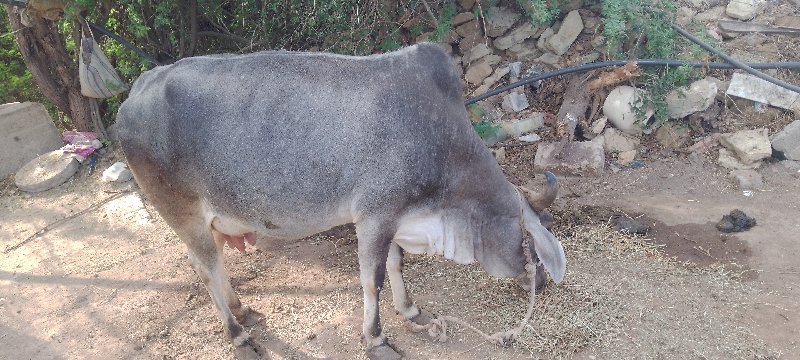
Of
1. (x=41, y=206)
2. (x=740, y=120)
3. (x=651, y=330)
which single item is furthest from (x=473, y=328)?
(x=41, y=206)

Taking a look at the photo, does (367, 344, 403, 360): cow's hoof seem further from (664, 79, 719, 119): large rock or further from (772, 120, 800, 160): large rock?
(772, 120, 800, 160): large rock

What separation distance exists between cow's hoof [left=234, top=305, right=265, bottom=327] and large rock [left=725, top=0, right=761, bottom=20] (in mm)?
5670

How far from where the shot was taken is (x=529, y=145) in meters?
6.19

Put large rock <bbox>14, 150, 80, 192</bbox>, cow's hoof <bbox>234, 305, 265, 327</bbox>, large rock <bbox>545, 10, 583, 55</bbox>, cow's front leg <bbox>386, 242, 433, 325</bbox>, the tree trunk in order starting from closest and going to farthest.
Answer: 1. cow's front leg <bbox>386, 242, 433, 325</bbox>
2. cow's hoof <bbox>234, 305, 265, 327</bbox>
3. large rock <bbox>14, 150, 80, 192</bbox>
4. the tree trunk
5. large rock <bbox>545, 10, 583, 55</bbox>

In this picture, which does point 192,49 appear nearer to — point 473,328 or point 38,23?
point 38,23

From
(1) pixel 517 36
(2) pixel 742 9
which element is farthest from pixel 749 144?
(1) pixel 517 36

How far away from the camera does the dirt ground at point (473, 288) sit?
3.91 m

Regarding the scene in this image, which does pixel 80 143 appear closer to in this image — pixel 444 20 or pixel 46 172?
pixel 46 172

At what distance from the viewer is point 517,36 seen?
6.80m

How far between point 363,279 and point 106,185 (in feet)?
11.7

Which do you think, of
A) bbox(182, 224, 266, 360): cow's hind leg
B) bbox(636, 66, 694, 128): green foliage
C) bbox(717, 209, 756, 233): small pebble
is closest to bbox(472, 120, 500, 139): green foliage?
bbox(636, 66, 694, 128): green foliage

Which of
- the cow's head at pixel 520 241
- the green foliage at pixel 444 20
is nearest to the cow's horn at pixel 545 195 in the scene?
the cow's head at pixel 520 241

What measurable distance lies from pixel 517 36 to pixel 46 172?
4.79m

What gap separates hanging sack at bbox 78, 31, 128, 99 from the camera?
5.85m
